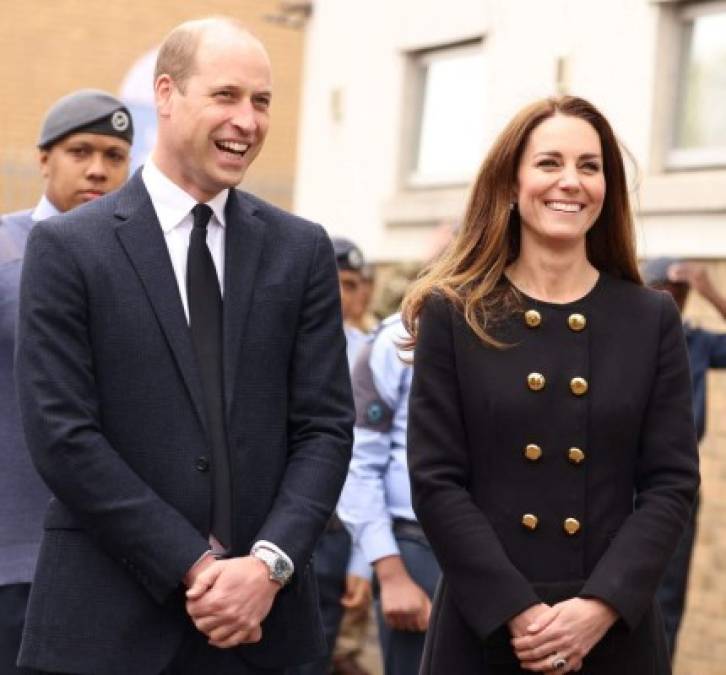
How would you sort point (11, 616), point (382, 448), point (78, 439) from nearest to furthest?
point (78, 439)
point (11, 616)
point (382, 448)

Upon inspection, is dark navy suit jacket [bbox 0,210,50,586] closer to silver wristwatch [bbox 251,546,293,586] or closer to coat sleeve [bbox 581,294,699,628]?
silver wristwatch [bbox 251,546,293,586]

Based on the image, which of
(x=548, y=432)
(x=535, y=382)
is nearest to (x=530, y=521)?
(x=548, y=432)

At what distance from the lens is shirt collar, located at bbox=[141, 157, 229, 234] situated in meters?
4.36

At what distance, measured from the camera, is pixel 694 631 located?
33.9 ft

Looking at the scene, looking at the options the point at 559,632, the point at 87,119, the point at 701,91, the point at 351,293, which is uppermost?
the point at 701,91

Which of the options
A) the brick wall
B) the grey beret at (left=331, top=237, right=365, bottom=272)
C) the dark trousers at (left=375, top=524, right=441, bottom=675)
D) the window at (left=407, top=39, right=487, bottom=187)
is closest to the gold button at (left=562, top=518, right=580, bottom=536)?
the dark trousers at (left=375, top=524, right=441, bottom=675)

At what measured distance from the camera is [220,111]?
4281 mm

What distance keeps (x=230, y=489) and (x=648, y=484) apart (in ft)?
3.20

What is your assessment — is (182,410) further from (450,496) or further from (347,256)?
(347,256)

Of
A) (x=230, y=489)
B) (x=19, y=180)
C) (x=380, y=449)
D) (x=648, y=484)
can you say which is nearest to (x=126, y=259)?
(x=230, y=489)

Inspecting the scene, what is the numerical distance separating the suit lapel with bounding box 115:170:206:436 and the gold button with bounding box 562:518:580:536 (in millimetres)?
859

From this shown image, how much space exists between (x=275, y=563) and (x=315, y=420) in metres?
0.39

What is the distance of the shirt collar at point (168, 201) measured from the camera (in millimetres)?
4355

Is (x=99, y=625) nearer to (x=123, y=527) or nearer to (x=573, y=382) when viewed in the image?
(x=123, y=527)
